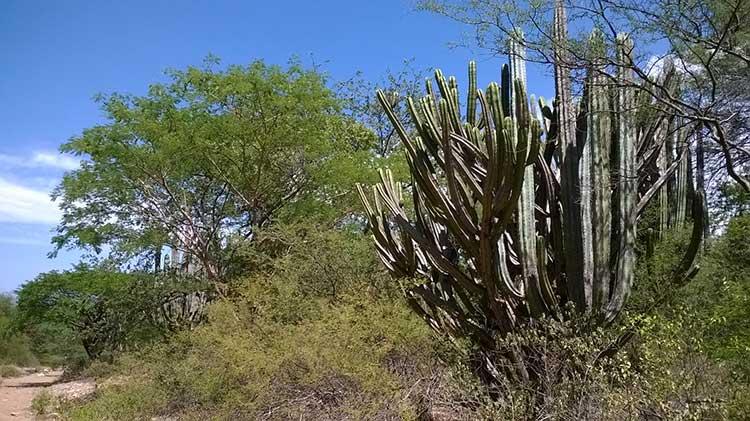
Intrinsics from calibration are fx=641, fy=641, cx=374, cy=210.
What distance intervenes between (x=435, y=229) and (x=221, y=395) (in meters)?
3.28

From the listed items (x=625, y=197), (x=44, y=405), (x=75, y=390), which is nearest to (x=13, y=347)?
(x=75, y=390)

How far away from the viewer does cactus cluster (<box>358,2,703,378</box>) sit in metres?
5.57

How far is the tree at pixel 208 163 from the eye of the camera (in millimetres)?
11508

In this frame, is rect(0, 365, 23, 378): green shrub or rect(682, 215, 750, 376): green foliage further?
rect(0, 365, 23, 378): green shrub

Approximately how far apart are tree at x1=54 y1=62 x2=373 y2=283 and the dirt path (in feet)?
10.6

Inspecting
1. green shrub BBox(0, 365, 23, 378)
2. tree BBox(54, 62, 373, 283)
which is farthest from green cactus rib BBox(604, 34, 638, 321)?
green shrub BBox(0, 365, 23, 378)

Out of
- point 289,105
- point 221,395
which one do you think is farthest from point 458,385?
point 289,105

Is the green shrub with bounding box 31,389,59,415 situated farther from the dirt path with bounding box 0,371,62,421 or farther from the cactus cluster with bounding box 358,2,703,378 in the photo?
the cactus cluster with bounding box 358,2,703,378

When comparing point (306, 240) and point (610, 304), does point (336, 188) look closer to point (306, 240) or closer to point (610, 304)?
point (306, 240)

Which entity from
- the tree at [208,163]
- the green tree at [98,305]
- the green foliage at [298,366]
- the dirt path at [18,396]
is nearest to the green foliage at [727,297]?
the green foliage at [298,366]

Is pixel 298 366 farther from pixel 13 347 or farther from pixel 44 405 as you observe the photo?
pixel 13 347

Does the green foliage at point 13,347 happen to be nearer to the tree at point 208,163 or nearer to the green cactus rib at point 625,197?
Result: the tree at point 208,163

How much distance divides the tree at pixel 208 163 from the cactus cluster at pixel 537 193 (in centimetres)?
529

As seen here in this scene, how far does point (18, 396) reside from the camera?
489 inches
